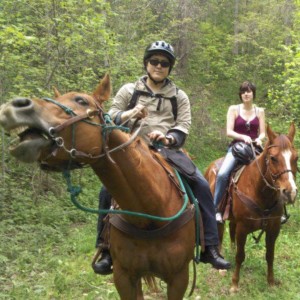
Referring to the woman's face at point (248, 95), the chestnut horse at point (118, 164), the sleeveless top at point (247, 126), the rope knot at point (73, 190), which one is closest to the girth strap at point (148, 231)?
the chestnut horse at point (118, 164)

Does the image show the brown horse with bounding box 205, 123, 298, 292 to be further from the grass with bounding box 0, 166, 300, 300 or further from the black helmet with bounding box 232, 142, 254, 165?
the grass with bounding box 0, 166, 300, 300

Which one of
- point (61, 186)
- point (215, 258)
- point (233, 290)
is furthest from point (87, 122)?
point (61, 186)

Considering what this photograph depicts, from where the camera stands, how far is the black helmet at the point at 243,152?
5.88 meters

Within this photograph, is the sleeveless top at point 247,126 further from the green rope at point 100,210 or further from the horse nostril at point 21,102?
the horse nostril at point 21,102

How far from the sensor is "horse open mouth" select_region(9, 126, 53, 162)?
208cm

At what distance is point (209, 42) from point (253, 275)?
2165 cm

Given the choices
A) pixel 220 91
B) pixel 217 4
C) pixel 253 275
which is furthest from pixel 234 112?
pixel 217 4

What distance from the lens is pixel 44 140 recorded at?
2133 mm

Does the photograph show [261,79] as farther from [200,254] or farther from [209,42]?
[200,254]

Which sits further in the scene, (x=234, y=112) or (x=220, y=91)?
(x=220, y=91)

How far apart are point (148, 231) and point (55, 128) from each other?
1377 millimetres

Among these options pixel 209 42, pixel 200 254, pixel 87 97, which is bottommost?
pixel 200 254

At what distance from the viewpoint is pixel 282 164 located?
193 inches

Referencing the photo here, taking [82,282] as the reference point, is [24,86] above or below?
above
